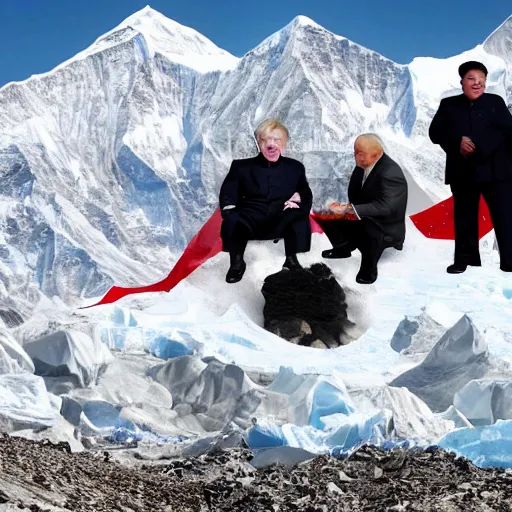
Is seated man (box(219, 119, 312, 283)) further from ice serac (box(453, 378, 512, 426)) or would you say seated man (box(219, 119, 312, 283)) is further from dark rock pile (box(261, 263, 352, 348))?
ice serac (box(453, 378, 512, 426))

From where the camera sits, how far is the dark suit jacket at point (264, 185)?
15.1 ft

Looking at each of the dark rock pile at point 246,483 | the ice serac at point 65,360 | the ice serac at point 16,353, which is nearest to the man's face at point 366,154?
the dark rock pile at point 246,483

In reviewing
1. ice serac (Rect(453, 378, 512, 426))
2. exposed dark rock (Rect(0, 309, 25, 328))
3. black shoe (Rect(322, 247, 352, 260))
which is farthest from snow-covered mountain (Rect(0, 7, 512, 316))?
black shoe (Rect(322, 247, 352, 260))

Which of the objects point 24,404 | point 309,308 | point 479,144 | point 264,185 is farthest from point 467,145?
point 24,404

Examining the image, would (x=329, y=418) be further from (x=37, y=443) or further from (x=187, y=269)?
(x=37, y=443)

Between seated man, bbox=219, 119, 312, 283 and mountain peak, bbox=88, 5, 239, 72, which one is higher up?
mountain peak, bbox=88, 5, 239, 72

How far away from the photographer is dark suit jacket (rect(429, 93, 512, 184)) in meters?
4.21

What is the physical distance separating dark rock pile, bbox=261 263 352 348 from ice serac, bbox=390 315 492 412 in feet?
3.72

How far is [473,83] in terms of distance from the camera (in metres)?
4.17

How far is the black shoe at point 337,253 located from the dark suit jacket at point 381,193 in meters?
0.34

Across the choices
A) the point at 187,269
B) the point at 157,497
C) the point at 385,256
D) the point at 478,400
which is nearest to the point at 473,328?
the point at 478,400

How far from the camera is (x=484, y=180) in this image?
4.25 metres

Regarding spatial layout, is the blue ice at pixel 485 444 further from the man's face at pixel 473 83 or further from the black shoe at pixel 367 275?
the man's face at pixel 473 83

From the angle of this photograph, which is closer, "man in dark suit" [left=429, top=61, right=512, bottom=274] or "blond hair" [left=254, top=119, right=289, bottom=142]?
"man in dark suit" [left=429, top=61, right=512, bottom=274]
